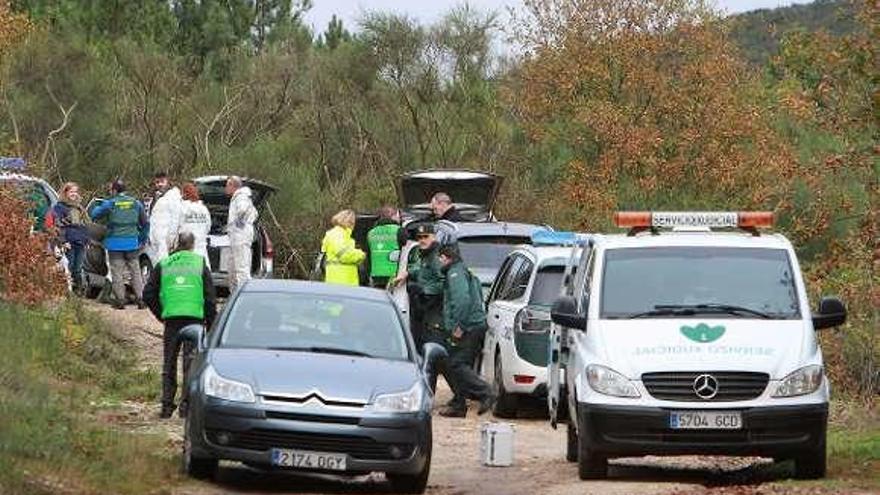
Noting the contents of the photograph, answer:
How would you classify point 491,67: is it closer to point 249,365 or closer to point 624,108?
point 624,108

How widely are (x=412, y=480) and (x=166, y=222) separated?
1332 centimetres

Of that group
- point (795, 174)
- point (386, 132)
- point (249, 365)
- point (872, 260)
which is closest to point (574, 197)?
point (386, 132)

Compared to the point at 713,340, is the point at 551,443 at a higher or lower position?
lower

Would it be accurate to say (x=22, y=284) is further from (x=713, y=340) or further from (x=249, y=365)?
(x=713, y=340)

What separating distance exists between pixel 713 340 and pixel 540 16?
124ft

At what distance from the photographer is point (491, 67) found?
53.1 metres

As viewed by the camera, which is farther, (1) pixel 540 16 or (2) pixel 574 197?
(1) pixel 540 16

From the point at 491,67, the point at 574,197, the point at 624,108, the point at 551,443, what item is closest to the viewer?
the point at 551,443

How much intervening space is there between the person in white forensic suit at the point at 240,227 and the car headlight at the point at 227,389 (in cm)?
1371

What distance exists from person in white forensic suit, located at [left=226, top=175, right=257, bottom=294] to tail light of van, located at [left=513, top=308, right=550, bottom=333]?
8.43 meters

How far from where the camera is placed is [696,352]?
15.1 m

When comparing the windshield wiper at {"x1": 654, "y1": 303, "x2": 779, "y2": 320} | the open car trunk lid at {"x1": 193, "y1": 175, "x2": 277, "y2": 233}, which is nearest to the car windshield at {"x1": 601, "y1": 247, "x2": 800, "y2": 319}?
the windshield wiper at {"x1": 654, "y1": 303, "x2": 779, "y2": 320}

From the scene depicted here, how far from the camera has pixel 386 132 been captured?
4666 cm

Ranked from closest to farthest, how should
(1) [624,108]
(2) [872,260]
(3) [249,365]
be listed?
(3) [249,365]
(2) [872,260]
(1) [624,108]
